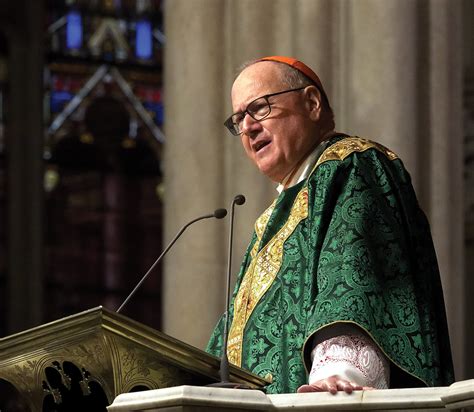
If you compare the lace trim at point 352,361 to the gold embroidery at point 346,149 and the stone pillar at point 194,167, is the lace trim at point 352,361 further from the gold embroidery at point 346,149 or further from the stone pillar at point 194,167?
the stone pillar at point 194,167

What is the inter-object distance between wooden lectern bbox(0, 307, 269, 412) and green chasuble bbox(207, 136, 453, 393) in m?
0.40

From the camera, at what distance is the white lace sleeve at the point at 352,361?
4582 mm

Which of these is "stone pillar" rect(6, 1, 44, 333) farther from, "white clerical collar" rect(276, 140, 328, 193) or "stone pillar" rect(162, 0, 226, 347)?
"white clerical collar" rect(276, 140, 328, 193)

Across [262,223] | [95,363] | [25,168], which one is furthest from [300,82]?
[25,168]

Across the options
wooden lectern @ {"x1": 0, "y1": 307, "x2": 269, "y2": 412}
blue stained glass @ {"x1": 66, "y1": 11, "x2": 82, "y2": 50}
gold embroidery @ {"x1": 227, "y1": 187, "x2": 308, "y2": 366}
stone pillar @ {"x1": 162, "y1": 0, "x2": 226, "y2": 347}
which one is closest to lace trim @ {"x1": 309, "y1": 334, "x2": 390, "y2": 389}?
wooden lectern @ {"x1": 0, "y1": 307, "x2": 269, "y2": 412}

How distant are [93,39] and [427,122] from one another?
5.33m

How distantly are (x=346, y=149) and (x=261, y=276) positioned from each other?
462 mm

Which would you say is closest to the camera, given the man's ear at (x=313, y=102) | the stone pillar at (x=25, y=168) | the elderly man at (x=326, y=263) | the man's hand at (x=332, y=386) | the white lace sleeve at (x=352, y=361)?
the man's hand at (x=332, y=386)

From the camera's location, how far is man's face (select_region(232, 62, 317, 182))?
5.34 meters

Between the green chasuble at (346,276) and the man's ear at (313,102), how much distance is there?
132mm

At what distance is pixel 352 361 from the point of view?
4617mm

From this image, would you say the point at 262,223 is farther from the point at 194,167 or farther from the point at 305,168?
the point at 194,167

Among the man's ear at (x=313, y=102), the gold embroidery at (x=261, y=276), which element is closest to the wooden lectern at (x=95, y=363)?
the gold embroidery at (x=261, y=276)

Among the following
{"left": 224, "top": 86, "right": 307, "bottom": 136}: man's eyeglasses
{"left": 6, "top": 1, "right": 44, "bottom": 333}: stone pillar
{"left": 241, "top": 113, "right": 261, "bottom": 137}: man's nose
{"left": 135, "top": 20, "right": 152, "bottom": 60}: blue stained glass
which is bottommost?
{"left": 6, "top": 1, "right": 44, "bottom": 333}: stone pillar
